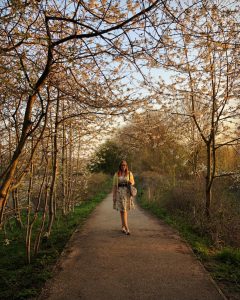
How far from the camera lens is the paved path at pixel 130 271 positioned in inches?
195

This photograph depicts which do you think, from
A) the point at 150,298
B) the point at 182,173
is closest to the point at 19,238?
the point at 150,298

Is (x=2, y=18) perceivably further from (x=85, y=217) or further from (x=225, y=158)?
(x=225, y=158)

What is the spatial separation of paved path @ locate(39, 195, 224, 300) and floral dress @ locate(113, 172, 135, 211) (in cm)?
81

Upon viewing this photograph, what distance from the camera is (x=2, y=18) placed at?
13.5 ft

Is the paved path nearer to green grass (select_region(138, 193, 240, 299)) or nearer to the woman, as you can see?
green grass (select_region(138, 193, 240, 299))

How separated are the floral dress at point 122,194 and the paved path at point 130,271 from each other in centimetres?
81

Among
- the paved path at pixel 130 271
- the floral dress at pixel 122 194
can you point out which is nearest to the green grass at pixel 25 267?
the paved path at pixel 130 271

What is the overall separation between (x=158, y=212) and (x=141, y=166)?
20.0 metres

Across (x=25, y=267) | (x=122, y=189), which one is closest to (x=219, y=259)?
(x=122, y=189)

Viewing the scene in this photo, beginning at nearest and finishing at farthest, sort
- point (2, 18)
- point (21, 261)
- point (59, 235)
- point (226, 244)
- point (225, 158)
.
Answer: point (2, 18)
point (21, 261)
point (226, 244)
point (59, 235)
point (225, 158)

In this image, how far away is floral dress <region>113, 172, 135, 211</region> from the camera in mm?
9414

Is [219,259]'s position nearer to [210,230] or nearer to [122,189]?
[210,230]

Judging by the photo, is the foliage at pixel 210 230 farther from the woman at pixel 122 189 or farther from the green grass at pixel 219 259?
the woman at pixel 122 189

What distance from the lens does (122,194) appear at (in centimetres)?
948
